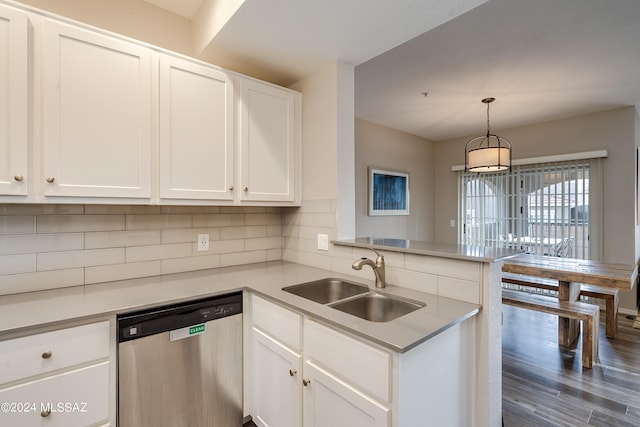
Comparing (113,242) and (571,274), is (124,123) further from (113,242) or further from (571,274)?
(571,274)

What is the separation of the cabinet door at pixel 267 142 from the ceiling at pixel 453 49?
Result: 0.79 feet

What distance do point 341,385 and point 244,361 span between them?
2.47ft

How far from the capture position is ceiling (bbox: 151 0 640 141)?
5.23 feet

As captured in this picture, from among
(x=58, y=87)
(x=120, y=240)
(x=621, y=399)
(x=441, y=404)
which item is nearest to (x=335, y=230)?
(x=441, y=404)

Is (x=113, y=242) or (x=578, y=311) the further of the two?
(x=578, y=311)

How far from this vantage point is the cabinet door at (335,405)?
41.2 inches

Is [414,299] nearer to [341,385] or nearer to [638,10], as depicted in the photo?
[341,385]

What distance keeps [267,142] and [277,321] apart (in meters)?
1.22

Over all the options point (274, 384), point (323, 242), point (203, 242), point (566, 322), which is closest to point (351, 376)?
point (274, 384)

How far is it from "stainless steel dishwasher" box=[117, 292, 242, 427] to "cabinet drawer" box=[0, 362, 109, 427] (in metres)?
0.07

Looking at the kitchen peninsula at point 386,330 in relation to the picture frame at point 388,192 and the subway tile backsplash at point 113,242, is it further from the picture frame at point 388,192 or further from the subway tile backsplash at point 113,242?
the picture frame at point 388,192

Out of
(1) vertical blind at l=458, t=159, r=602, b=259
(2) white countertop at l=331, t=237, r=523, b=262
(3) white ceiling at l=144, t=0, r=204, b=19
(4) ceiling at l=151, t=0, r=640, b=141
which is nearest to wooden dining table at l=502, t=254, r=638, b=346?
(2) white countertop at l=331, t=237, r=523, b=262

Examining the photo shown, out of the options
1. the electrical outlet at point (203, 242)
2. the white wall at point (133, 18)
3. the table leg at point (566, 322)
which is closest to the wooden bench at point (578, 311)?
the table leg at point (566, 322)

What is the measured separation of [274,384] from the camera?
5.01 feet
